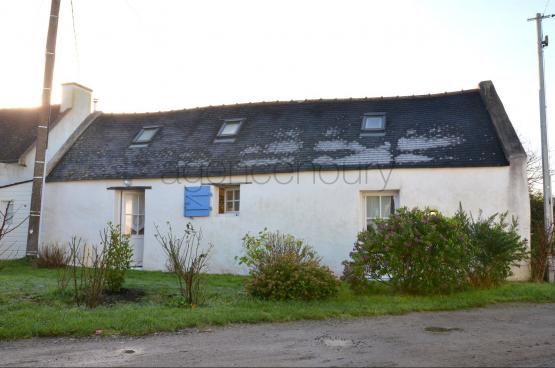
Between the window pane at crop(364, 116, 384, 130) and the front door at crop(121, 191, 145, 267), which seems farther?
the front door at crop(121, 191, 145, 267)

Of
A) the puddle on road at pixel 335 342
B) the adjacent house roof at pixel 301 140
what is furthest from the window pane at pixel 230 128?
the puddle on road at pixel 335 342

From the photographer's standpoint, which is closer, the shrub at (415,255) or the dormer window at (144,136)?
the shrub at (415,255)

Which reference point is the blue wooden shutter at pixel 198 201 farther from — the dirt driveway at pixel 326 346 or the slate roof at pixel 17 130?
the dirt driveway at pixel 326 346

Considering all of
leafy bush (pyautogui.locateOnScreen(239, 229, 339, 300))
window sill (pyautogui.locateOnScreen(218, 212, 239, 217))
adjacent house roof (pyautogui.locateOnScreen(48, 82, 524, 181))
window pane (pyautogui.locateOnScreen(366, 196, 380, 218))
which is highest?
adjacent house roof (pyautogui.locateOnScreen(48, 82, 524, 181))

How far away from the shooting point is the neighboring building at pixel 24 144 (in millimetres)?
16297

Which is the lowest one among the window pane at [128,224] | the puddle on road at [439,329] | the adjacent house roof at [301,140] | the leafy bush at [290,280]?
the puddle on road at [439,329]

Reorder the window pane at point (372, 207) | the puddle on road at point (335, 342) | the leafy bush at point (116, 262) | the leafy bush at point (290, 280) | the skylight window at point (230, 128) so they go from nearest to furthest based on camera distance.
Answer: the puddle on road at point (335, 342)
the leafy bush at point (290, 280)
the leafy bush at point (116, 262)
the window pane at point (372, 207)
the skylight window at point (230, 128)

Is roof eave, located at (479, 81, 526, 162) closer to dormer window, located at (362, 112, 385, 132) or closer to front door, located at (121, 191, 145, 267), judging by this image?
dormer window, located at (362, 112, 385, 132)

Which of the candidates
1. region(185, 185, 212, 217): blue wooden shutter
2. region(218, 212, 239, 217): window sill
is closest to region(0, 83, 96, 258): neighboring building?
region(185, 185, 212, 217): blue wooden shutter

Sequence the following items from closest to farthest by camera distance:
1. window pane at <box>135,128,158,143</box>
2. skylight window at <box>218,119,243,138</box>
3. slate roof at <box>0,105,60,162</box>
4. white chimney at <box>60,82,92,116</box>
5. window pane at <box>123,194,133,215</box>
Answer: window pane at <box>123,194,133,215</box> → skylight window at <box>218,119,243,138</box> → window pane at <box>135,128,158,143</box> → slate roof at <box>0,105,60,162</box> → white chimney at <box>60,82,92,116</box>

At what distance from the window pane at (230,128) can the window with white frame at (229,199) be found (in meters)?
2.20

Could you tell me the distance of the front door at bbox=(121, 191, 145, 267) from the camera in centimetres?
1552

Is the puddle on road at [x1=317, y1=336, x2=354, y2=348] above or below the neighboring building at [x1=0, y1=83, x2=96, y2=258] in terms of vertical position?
below

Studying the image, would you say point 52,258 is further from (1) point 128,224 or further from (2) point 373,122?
(2) point 373,122
